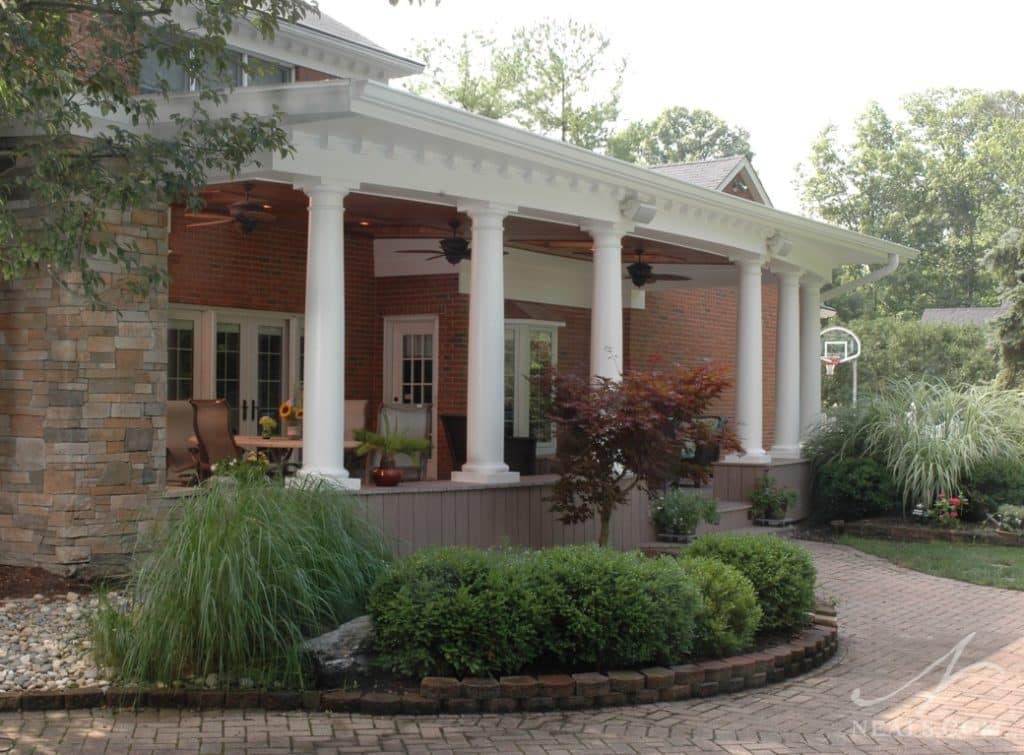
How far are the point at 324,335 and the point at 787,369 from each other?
8162mm

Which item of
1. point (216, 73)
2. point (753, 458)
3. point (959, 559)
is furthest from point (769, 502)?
point (216, 73)

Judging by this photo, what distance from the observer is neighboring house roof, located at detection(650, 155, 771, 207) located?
70.2 feet

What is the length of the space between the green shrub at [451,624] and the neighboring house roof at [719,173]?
15.4m

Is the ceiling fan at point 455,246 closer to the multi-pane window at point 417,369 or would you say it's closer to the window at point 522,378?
the multi-pane window at point 417,369

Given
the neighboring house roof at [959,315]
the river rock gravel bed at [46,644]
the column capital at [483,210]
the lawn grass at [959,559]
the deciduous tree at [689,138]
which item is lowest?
the lawn grass at [959,559]

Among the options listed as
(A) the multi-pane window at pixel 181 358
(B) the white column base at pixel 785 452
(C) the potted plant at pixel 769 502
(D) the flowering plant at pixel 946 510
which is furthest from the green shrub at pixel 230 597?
(B) the white column base at pixel 785 452

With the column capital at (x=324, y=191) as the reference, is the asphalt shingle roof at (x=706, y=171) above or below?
above

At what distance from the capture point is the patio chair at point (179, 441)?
1156 cm

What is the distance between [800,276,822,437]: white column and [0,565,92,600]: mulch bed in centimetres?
1120

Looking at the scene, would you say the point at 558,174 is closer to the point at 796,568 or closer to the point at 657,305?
the point at 796,568

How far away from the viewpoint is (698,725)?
5.86 metres

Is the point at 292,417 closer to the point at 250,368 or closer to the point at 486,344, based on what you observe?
the point at 486,344

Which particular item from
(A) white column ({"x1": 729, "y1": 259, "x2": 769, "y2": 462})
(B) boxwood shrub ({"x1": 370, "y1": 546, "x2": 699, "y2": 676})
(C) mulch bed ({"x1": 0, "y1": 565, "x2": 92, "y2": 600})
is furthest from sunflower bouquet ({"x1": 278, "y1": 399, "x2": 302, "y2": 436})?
(A) white column ({"x1": 729, "y1": 259, "x2": 769, "y2": 462})

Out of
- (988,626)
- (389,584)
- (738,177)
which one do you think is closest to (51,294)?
(389,584)
